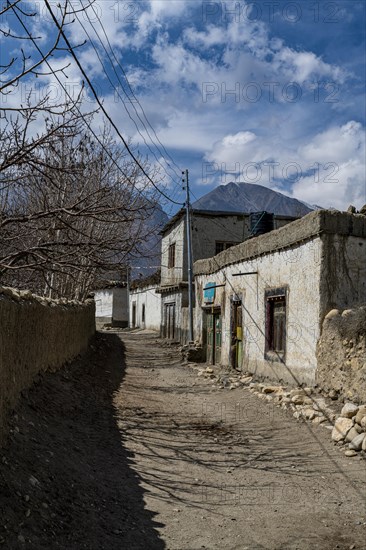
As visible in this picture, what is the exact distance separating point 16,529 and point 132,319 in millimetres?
38634

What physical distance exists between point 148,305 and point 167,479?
30466 millimetres

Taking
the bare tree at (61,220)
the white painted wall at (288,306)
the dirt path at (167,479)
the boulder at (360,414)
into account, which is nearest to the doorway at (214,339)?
the white painted wall at (288,306)

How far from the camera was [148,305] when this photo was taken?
36.0m

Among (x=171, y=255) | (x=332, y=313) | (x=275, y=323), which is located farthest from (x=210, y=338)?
(x=171, y=255)

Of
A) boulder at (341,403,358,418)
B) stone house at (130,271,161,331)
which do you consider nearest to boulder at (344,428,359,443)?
boulder at (341,403,358,418)

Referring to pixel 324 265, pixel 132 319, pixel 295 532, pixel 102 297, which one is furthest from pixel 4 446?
pixel 102 297

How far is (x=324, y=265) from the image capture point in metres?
9.44

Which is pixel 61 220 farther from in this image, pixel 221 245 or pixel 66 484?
pixel 221 245

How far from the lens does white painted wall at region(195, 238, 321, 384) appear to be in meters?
9.68

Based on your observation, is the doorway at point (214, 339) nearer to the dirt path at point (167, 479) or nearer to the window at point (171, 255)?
the dirt path at point (167, 479)

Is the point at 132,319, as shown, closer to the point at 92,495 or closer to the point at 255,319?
the point at 255,319

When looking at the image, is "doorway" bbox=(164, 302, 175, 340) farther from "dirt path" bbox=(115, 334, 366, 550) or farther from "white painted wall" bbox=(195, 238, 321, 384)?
"dirt path" bbox=(115, 334, 366, 550)

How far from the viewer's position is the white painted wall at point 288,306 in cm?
968

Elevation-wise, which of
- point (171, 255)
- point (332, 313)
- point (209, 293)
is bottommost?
point (332, 313)
